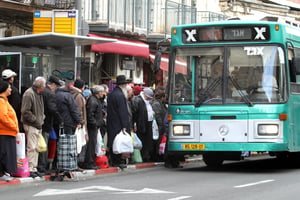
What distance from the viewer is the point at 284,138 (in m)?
17.4

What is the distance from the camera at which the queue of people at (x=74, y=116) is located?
1540 cm

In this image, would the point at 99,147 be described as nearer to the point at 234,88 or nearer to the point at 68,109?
the point at 68,109

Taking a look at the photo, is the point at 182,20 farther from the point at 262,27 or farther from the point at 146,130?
the point at 262,27

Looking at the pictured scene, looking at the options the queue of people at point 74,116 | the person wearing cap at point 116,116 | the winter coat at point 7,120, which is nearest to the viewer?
the winter coat at point 7,120

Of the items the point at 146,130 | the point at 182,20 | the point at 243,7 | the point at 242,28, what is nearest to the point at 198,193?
the point at 242,28

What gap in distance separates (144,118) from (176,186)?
544cm

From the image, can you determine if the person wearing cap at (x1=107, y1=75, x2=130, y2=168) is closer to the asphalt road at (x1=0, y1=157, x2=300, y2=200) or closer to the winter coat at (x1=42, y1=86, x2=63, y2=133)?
the asphalt road at (x1=0, y1=157, x2=300, y2=200)

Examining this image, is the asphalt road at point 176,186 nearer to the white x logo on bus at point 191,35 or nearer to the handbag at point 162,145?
the handbag at point 162,145

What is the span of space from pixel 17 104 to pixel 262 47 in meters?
5.30

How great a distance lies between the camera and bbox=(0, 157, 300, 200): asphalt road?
526 inches

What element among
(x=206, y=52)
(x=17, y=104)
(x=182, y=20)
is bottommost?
(x=17, y=104)

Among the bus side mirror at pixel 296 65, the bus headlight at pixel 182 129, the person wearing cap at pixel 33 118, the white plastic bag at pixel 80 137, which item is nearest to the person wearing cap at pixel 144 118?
the bus headlight at pixel 182 129

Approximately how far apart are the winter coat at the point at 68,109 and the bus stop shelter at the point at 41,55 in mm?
1398

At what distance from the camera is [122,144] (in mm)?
18469
